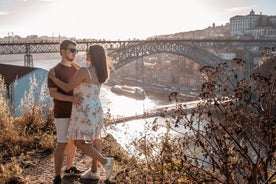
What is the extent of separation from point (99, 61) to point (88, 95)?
1.01 ft

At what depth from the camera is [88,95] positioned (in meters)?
3.47

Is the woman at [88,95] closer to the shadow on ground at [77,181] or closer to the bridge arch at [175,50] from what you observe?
the shadow on ground at [77,181]

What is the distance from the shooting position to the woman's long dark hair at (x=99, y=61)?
11.2 ft

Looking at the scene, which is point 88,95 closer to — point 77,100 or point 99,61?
point 77,100

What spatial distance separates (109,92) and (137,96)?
295 inches

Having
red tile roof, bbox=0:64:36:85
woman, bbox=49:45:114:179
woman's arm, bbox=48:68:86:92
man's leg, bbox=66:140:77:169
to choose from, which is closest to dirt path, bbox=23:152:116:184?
man's leg, bbox=66:140:77:169

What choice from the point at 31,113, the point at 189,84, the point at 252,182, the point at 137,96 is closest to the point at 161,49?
the point at 137,96

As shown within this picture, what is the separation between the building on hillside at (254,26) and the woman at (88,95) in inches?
3468

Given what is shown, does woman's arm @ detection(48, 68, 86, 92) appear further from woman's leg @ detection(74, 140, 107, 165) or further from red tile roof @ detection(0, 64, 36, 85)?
red tile roof @ detection(0, 64, 36, 85)

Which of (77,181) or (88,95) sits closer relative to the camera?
(88,95)

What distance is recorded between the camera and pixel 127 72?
8788 cm

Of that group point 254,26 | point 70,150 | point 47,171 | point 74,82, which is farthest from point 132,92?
point 254,26

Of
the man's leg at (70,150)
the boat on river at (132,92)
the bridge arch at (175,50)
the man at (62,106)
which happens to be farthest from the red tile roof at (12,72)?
the boat on river at (132,92)

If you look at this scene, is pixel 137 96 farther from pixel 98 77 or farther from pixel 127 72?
pixel 98 77
